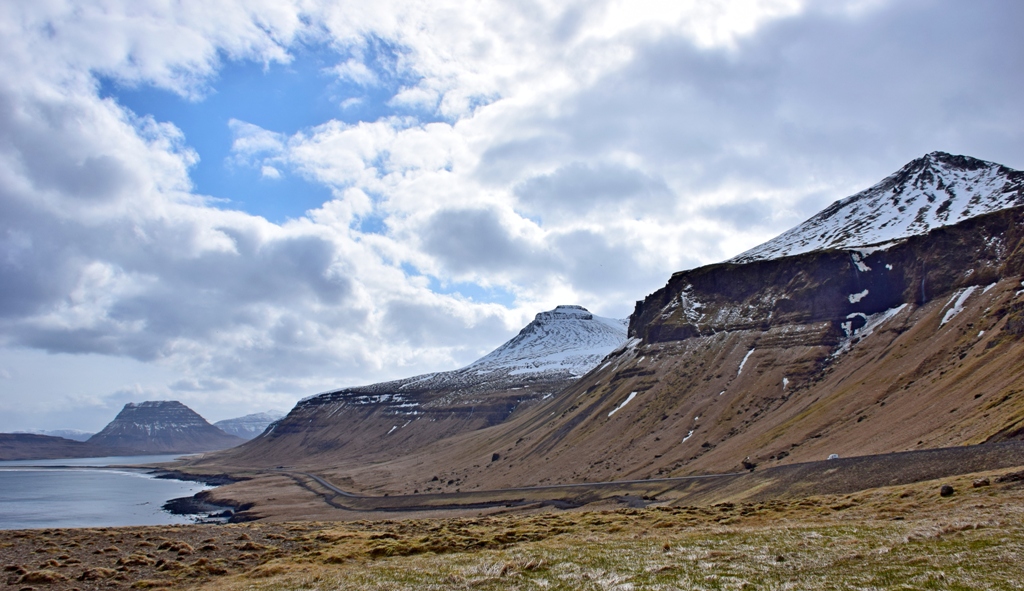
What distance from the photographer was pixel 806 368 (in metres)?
101

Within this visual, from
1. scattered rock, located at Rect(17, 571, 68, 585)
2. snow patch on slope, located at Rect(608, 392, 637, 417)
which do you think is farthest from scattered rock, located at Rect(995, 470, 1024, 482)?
snow patch on slope, located at Rect(608, 392, 637, 417)

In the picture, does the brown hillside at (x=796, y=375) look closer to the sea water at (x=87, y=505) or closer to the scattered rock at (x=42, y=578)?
the sea water at (x=87, y=505)

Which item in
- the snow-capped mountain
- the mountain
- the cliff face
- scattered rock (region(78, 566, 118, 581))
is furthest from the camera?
the snow-capped mountain

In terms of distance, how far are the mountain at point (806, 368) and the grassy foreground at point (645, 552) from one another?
2697 centimetres

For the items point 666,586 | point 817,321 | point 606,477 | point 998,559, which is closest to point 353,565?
point 666,586

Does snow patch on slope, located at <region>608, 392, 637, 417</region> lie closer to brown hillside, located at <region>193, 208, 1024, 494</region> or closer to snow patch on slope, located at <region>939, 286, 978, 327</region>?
brown hillside, located at <region>193, 208, 1024, 494</region>

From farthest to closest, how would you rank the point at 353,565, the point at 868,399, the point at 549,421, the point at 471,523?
1. the point at 549,421
2. the point at 868,399
3. the point at 471,523
4. the point at 353,565

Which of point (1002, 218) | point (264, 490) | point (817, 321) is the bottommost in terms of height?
point (264, 490)

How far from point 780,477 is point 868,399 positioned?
34252mm

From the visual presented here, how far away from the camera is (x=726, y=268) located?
14525 cm

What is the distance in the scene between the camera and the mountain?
6881cm

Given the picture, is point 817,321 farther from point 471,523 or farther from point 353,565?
point 353,565

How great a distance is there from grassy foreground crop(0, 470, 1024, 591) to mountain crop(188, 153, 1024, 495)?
2697cm

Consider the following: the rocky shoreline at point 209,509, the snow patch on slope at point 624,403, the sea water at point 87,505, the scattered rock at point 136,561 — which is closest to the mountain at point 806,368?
the snow patch on slope at point 624,403
